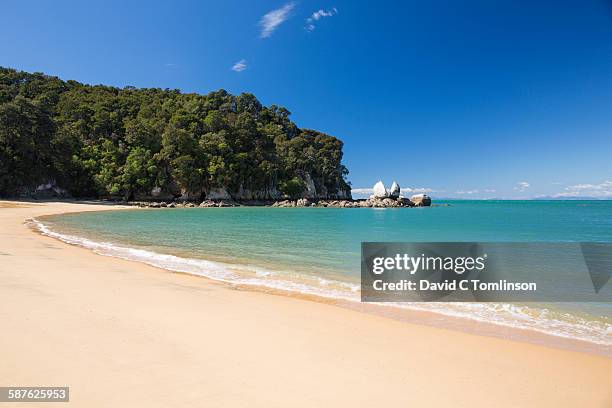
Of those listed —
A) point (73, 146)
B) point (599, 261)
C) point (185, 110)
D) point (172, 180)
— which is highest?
point (185, 110)

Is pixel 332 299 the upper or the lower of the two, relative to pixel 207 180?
lower

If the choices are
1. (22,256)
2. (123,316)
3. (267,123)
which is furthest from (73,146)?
(123,316)

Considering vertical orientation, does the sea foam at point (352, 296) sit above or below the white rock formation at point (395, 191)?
below

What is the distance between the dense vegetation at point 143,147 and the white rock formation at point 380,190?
1188cm

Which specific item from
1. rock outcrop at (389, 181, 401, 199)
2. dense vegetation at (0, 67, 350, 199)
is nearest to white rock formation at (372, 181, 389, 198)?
rock outcrop at (389, 181, 401, 199)

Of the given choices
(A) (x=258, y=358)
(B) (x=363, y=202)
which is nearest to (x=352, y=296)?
(A) (x=258, y=358)

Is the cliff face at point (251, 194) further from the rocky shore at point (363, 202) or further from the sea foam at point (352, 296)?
the sea foam at point (352, 296)

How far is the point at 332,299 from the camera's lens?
6891mm

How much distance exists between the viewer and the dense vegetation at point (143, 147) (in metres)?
51.1

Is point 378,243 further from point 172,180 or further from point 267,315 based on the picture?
point 172,180

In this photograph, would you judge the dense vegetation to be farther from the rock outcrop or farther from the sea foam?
the sea foam

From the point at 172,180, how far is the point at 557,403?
70222mm

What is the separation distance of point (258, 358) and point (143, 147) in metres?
71.0

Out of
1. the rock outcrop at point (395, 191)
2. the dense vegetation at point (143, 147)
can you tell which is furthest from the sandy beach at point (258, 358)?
the rock outcrop at point (395, 191)
